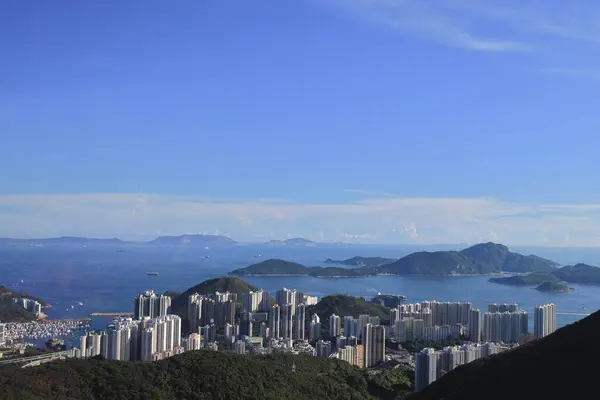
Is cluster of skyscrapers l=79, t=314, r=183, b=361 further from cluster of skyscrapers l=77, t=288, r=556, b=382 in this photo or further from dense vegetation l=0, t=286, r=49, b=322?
dense vegetation l=0, t=286, r=49, b=322

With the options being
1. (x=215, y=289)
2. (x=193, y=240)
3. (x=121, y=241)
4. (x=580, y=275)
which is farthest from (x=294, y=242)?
(x=215, y=289)

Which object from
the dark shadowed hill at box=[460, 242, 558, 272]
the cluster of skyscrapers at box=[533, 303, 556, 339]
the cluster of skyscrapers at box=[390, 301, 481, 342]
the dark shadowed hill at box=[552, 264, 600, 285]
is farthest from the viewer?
→ the dark shadowed hill at box=[460, 242, 558, 272]

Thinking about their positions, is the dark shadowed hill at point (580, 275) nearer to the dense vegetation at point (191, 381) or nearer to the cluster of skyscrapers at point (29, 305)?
the cluster of skyscrapers at point (29, 305)

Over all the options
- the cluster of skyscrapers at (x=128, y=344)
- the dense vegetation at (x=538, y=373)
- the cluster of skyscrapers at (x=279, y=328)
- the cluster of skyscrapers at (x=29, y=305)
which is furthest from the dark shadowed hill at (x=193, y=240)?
the dense vegetation at (x=538, y=373)

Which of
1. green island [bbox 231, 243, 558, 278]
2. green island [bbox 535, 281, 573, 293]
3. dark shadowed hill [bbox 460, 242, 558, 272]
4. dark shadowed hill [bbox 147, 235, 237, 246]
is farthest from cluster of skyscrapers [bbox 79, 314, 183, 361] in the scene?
dark shadowed hill [bbox 147, 235, 237, 246]

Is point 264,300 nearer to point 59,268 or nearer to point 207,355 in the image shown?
point 207,355

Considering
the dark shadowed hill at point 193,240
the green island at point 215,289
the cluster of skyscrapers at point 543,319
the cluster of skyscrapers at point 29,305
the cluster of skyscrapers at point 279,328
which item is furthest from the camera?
the dark shadowed hill at point 193,240

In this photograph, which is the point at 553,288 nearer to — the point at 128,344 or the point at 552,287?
the point at 552,287

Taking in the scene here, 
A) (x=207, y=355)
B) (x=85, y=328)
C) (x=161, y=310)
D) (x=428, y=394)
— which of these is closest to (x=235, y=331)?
(x=161, y=310)
